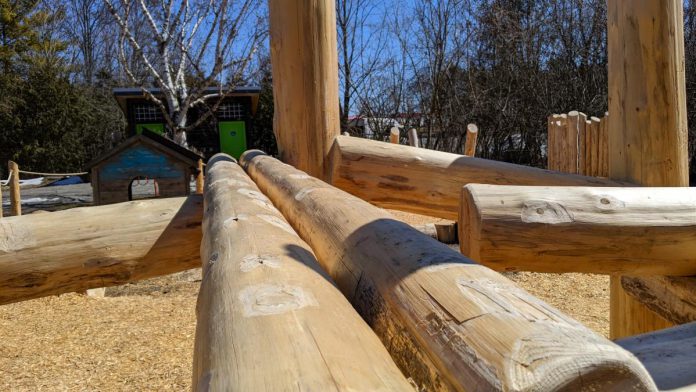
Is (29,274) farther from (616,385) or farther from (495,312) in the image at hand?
(616,385)

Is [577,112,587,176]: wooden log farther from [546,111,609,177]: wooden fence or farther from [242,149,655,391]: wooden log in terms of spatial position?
[242,149,655,391]: wooden log

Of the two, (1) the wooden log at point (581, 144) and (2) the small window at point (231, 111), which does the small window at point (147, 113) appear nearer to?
(2) the small window at point (231, 111)

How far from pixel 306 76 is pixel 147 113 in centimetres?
1434

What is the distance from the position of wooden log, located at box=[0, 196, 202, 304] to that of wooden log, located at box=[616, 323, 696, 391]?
1902 millimetres

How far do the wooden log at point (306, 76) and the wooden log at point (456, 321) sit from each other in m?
1.74

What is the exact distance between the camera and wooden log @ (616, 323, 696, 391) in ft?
3.89

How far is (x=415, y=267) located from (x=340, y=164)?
81.0 inches

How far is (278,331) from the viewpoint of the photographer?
0.85 m

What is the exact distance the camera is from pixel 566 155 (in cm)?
778

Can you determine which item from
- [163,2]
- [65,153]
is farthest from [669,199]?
[65,153]

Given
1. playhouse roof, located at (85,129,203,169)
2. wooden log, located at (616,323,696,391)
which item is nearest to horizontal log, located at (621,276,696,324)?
wooden log, located at (616,323,696,391)

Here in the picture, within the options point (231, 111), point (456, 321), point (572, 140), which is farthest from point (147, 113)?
point (456, 321)

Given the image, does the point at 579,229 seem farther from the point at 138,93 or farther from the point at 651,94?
the point at 138,93

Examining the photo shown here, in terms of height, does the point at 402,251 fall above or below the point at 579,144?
below
